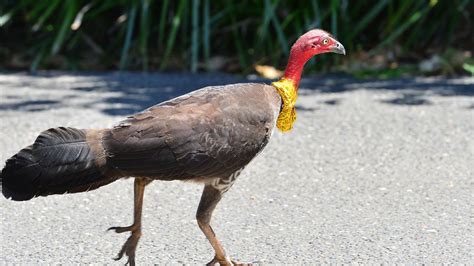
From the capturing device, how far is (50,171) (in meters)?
4.07

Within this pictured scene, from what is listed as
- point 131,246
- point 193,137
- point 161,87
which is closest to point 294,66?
point 193,137

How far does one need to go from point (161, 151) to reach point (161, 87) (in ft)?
14.8

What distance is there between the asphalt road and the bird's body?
0.62 m

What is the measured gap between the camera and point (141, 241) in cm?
501

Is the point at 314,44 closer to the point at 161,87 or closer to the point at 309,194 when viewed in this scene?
the point at 309,194

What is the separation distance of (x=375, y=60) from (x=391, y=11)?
55 cm

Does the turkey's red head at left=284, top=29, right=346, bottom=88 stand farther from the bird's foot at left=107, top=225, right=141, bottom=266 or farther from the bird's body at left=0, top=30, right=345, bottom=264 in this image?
the bird's foot at left=107, top=225, right=141, bottom=266

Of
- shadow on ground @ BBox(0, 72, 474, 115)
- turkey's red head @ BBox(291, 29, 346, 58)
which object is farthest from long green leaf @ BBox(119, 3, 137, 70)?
turkey's red head @ BBox(291, 29, 346, 58)

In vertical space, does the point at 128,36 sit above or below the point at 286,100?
below

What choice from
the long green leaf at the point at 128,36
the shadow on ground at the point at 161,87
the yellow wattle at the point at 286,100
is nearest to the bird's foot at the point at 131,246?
the yellow wattle at the point at 286,100

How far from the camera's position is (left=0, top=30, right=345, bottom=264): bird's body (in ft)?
13.4

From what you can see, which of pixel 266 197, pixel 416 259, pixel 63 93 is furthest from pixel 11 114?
pixel 416 259

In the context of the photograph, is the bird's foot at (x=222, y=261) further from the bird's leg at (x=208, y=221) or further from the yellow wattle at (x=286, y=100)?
the yellow wattle at (x=286, y=100)

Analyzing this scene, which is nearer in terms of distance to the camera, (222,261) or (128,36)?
(222,261)
